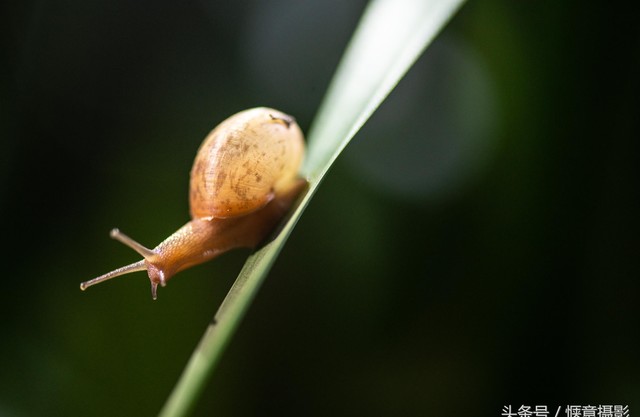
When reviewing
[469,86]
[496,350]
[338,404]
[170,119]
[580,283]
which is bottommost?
[338,404]

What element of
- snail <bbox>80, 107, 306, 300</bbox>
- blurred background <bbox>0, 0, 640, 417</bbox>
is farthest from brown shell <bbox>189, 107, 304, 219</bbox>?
blurred background <bbox>0, 0, 640, 417</bbox>

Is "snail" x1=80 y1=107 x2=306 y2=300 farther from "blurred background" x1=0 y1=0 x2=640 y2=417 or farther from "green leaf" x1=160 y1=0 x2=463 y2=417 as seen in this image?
"blurred background" x1=0 y1=0 x2=640 y2=417

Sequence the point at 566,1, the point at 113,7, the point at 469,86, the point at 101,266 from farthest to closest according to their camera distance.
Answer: the point at 113,7, the point at 101,266, the point at 469,86, the point at 566,1

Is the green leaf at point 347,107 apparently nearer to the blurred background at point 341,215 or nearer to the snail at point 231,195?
the snail at point 231,195

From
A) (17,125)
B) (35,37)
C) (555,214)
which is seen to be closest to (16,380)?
(17,125)

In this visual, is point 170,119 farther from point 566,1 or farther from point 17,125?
point 566,1

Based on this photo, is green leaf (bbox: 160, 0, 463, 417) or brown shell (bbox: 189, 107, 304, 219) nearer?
Result: green leaf (bbox: 160, 0, 463, 417)

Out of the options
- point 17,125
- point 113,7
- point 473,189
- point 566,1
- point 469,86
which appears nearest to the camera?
point 566,1

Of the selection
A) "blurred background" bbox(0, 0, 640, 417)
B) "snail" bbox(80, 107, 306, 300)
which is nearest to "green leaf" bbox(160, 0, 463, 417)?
"snail" bbox(80, 107, 306, 300)
